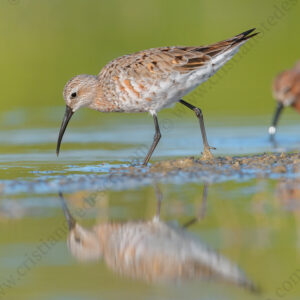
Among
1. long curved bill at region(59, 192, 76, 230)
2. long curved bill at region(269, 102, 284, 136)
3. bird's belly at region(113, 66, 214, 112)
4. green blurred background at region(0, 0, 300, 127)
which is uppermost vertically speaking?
green blurred background at region(0, 0, 300, 127)

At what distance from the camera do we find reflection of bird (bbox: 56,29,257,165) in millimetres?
8844

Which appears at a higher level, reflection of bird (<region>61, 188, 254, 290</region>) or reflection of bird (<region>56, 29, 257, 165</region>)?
reflection of bird (<region>56, 29, 257, 165</region>)

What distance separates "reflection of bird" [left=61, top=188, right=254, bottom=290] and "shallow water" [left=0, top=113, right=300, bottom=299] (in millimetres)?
23

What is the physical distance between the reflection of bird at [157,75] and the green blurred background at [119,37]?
5674mm

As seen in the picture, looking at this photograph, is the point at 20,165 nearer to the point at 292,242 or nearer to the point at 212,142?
the point at 212,142

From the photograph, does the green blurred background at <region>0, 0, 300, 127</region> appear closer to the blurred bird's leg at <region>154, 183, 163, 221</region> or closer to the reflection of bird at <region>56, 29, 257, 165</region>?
the reflection of bird at <region>56, 29, 257, 165</region>

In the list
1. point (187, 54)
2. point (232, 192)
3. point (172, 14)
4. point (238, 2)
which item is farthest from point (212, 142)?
point (238, 2)

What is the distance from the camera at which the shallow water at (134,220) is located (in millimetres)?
4523

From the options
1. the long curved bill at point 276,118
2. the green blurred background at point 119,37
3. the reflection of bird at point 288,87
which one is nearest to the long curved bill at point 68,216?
the reflection of bird at point 288,87

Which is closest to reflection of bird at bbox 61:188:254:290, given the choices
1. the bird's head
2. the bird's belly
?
the bird's belly

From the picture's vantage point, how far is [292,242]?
5.18m

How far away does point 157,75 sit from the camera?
8820mm

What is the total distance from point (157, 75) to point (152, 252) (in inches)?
157

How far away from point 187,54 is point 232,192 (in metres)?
2.66
